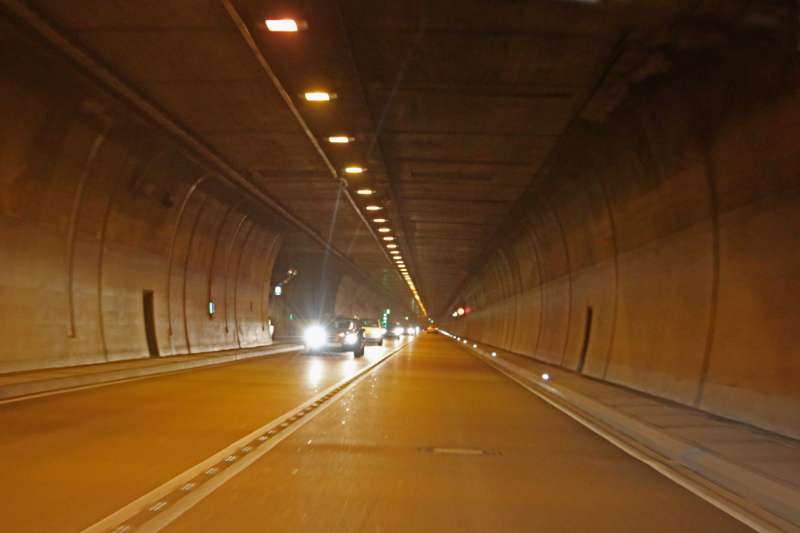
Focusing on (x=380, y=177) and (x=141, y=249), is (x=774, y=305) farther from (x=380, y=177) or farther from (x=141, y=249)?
(x=141, y=249)

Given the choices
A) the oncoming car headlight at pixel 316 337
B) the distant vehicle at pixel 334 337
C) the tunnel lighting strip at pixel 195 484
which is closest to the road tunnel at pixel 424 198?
the tunnel lighting strip at pixel 195 484

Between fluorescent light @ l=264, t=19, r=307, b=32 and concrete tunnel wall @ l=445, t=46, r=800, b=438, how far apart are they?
6.13 metres

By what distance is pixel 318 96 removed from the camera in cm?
1502

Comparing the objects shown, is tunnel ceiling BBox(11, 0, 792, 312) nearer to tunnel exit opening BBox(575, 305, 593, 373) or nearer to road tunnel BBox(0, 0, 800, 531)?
road tunnel BBox(0, 0, 800, 531)

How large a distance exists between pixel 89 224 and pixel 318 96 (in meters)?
9.06

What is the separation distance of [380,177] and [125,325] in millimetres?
9268

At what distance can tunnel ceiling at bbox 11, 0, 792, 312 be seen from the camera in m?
10.9

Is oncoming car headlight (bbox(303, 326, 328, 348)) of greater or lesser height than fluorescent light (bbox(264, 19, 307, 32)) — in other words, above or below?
below

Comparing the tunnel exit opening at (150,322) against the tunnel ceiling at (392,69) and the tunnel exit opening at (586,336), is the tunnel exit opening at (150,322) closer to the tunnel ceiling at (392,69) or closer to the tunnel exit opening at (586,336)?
the tunnel ceiling at (392,69)

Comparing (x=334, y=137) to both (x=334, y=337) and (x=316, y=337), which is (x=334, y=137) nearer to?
(x=334, y=337)

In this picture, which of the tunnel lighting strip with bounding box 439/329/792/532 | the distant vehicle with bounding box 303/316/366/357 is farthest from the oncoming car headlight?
the tunnel lighting strip with bounding box 439/329/792/532

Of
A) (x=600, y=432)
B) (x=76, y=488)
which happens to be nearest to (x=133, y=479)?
(x=76, y=488)

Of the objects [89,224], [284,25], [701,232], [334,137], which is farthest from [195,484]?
[89,224]

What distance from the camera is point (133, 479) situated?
26.3ft
